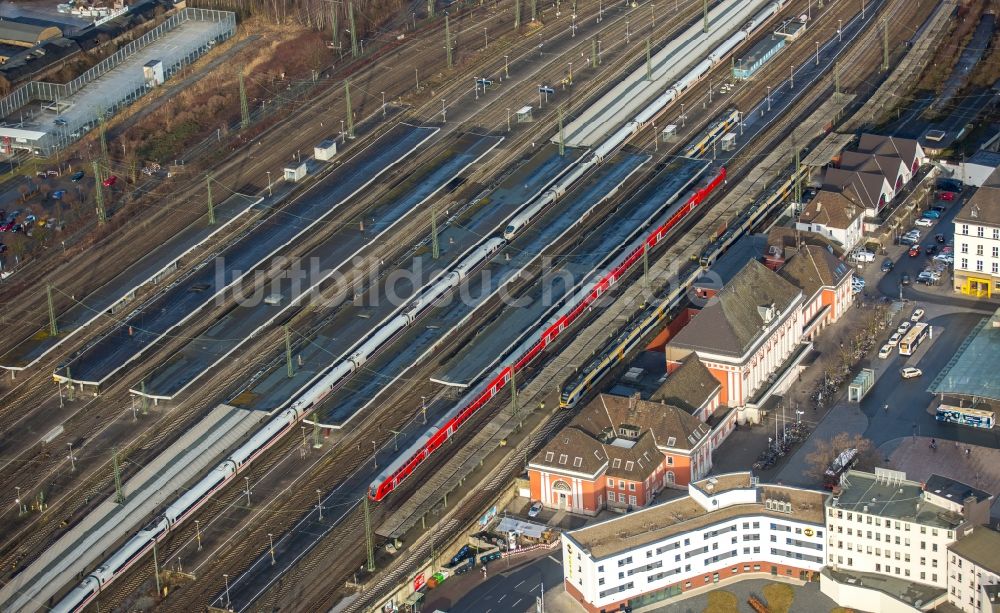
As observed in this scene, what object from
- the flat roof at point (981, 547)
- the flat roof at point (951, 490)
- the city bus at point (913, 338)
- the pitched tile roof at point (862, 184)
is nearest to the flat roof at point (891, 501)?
the flat roof at point (951, 490)

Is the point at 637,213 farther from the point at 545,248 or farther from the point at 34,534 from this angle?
the point at 34,534

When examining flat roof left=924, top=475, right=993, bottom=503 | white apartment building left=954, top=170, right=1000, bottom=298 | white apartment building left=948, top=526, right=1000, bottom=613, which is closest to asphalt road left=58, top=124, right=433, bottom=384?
white apartment building left=954, top=170, right=1000, bottom=298

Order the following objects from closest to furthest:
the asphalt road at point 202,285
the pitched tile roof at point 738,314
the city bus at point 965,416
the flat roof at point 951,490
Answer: the flat roof at point 951,490, the city bus at point 965,416, the pitched tile roof at point 738,314, the asphalt road at point 202,285

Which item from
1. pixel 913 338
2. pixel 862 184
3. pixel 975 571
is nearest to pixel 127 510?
pixel 975 571

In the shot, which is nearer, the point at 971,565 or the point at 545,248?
the point at 971,565

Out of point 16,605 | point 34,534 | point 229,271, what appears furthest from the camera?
point 229,271

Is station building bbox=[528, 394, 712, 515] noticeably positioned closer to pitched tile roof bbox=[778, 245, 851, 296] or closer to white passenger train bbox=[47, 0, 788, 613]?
white passenger train bbox=[47, 0, 788, 613]

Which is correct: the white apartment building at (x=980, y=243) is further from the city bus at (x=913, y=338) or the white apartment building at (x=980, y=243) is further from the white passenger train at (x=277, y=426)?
the white passenger train at (x=277, y=426)

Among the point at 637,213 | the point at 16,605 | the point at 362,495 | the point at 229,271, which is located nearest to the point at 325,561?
the point at 362,495
